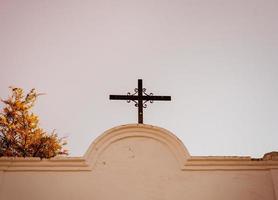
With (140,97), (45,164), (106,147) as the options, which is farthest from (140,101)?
(45,164)

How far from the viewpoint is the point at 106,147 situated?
6.82 metres

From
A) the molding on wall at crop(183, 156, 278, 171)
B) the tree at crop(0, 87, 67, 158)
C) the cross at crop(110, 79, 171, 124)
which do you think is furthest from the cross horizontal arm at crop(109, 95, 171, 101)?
the tree at crop(0, 87, 67, 158)

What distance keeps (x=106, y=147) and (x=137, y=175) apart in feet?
2.94

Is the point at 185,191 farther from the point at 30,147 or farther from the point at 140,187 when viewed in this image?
the point at 30,147

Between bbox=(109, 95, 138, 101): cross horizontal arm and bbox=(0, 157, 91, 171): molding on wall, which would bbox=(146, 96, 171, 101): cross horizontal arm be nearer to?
bbox=(109, 95, 138, 101): cross horizontal arm

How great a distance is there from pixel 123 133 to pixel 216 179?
2.17 metres

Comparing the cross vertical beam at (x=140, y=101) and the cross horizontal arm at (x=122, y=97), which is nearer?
the cross vertical beam at (x=140, y=101)

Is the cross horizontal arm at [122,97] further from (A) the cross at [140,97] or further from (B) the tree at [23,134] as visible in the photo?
(B) the tree at [23,134]

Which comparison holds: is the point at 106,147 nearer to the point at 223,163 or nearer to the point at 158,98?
the point at 158,98

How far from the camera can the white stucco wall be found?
6.41m

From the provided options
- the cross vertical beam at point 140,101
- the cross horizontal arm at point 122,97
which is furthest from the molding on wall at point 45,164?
the cross horizontal arm at point 122,97

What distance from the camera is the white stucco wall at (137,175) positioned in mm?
6410

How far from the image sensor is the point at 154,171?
6598mm

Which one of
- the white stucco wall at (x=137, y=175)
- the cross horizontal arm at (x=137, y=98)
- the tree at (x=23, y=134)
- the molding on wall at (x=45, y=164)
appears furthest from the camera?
the tree at (x=23, y=134)
